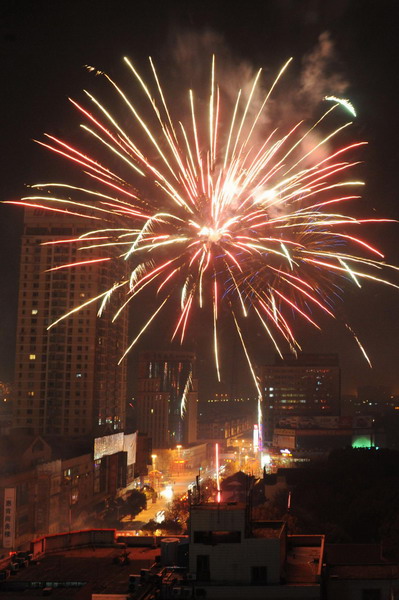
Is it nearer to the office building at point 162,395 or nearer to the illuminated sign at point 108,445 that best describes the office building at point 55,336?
the illuminated sign at point 108,445

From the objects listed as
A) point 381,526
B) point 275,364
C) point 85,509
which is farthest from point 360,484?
point 275,364

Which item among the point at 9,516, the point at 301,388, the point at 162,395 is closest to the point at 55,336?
the point at 9,516

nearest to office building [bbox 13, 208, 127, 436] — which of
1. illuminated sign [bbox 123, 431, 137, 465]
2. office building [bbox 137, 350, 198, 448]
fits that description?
illuminated sign [bbox 123, 431, 137, 465]

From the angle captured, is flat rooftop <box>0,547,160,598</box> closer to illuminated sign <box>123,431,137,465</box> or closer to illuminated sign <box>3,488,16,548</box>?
illuminated sign <box>3,488,16,548</box>

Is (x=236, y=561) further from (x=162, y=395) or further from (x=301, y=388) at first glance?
(x=301, y=388)

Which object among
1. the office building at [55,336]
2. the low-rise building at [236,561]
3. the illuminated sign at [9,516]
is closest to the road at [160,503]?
the office building at [55,336]

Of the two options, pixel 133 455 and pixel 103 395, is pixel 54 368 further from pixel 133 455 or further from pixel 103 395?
pixel 133 455
